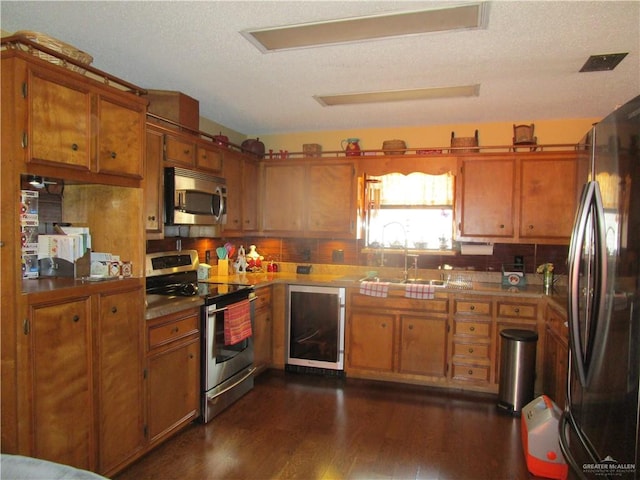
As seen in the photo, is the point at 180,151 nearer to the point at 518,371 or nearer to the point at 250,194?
the point at 250,194

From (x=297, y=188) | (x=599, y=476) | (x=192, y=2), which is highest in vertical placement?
(x=192, y=2)

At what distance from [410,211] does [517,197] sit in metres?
1.04

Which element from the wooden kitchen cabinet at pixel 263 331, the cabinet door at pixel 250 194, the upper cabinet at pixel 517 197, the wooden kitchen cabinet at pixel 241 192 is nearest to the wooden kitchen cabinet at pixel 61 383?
the wooden kitchen cabinet at pixel 263 331

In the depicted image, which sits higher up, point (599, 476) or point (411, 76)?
point (411, 76)

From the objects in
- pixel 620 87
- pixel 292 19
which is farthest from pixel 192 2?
pixel 620 87

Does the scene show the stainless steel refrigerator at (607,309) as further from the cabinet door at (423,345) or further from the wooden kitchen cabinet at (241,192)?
the wooden kitchen cabinet at (241,192)

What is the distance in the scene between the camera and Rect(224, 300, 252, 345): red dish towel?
322 centimetres

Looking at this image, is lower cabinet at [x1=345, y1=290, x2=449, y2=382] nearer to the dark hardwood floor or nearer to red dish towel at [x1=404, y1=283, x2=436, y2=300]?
red dish towel at [x1=404, y1=283, x2=436, y2=300]

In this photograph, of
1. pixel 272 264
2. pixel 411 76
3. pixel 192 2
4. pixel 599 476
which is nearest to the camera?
pixel 599 476

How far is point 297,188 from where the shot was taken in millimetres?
4492

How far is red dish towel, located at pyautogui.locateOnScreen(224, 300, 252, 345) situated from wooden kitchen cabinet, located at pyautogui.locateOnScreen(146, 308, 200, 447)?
11.0 inches

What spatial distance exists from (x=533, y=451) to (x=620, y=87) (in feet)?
8.73

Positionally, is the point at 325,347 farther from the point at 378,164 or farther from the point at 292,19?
the point at 292,19

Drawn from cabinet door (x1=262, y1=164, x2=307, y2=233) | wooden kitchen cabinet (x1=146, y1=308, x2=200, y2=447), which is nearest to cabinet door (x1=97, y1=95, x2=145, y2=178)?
wooden kitchen cabinet (x1=146, y1=308, x2=200, y2=447)
